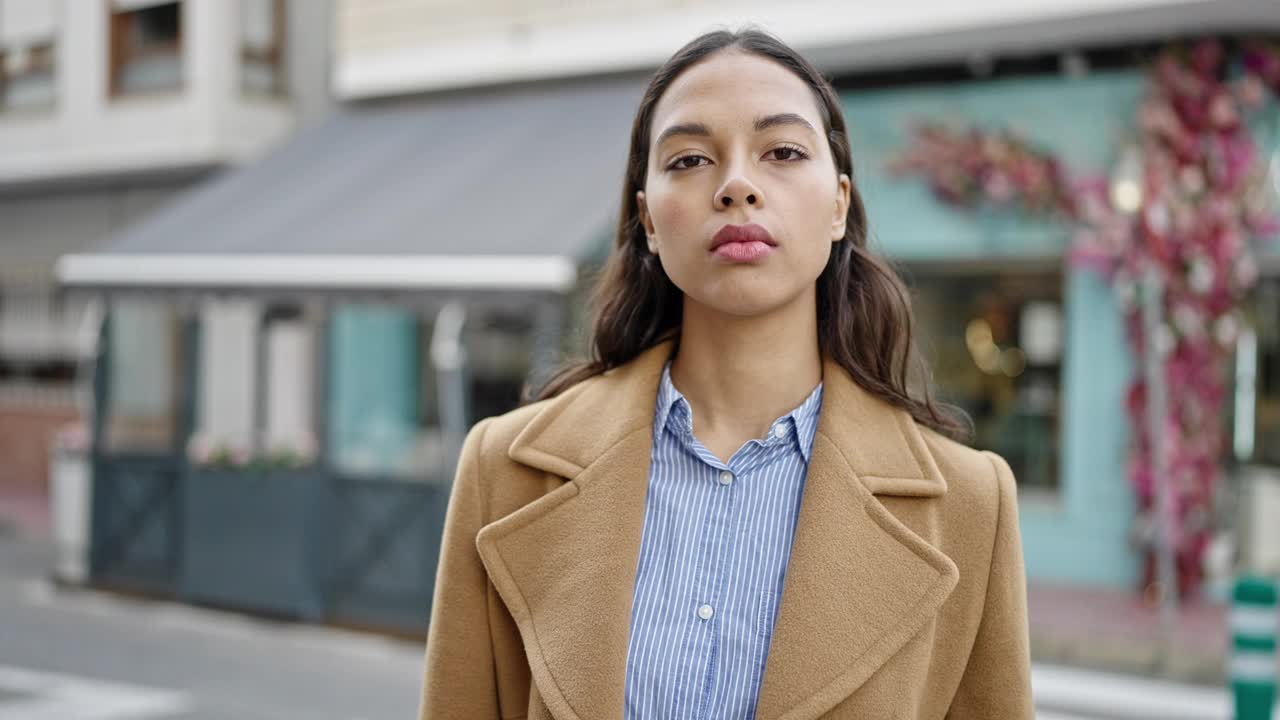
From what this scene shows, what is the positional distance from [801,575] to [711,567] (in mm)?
122

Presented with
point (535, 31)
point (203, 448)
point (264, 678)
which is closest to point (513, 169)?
point (535, 31)

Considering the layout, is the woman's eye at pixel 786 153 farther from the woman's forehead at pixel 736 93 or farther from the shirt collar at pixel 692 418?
the shirt collar at pixel 692 418

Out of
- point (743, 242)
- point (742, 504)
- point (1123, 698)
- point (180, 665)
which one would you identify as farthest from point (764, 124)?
point (180, 665)

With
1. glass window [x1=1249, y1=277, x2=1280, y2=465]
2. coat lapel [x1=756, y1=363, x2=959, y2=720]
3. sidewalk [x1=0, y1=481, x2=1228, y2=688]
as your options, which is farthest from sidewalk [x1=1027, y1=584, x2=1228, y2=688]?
coat lapel [x1=756, y1=363, x2=959, y2=720]

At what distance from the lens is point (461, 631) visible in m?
1.91

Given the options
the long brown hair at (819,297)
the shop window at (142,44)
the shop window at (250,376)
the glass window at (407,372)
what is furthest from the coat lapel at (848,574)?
the shop window at (142,44)

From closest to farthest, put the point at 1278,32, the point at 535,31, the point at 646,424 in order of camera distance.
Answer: the point at 646,424 < the point at 1278,32 < the point at 535,31

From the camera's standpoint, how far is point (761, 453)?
1859 mm

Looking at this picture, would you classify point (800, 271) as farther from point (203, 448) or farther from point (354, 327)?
point (354, 327)

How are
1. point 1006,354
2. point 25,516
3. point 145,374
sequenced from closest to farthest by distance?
point 1006,354 < point 25,516 < point 145,374

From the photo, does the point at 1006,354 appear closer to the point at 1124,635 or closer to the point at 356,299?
the point at 1124,635

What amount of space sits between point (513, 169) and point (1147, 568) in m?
5.68

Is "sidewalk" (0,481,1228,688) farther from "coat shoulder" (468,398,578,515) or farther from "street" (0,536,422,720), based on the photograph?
"coat shoulder" (468,398,578,515)

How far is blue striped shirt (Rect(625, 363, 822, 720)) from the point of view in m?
1.77
